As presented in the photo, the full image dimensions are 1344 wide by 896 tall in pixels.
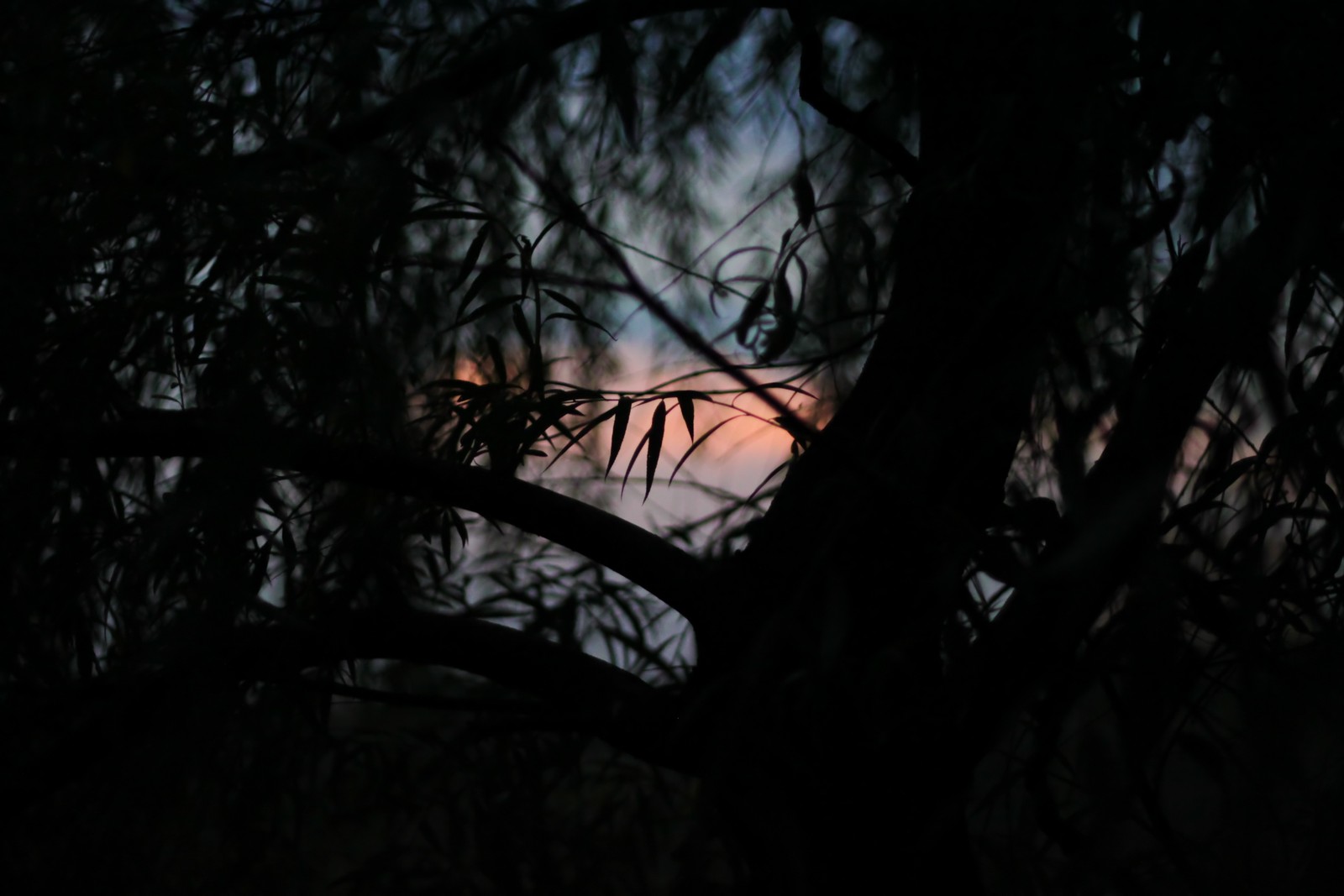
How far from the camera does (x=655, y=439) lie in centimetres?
106

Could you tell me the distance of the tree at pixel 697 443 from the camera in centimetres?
81

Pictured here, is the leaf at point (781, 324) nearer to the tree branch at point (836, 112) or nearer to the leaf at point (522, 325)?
the tree branch at point (836, 112)

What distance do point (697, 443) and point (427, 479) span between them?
0.26 meters

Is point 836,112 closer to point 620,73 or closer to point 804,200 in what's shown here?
point 804,200

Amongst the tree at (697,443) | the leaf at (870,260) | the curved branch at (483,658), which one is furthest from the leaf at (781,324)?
the curved branch at (483,658)

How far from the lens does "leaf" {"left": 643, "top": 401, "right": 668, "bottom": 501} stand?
1057 mm

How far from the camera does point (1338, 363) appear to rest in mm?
893

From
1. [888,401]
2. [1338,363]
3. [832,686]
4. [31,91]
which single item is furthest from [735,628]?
[31,91]

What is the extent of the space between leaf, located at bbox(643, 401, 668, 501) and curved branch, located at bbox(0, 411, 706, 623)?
100 mm

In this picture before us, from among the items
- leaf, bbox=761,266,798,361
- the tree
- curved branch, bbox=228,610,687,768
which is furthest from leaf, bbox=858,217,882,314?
curved branch, bbox=228,610,687,768

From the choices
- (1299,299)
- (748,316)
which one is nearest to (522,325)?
(748,316)

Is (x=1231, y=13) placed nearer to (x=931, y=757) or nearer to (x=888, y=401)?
(x=888, y=401)

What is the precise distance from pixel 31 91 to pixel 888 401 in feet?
2.88

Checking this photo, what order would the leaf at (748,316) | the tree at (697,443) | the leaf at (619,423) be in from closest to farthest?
1. the tree at (697,443)
2. the leaf at (748,316)
3. the leaf at (619,423)
